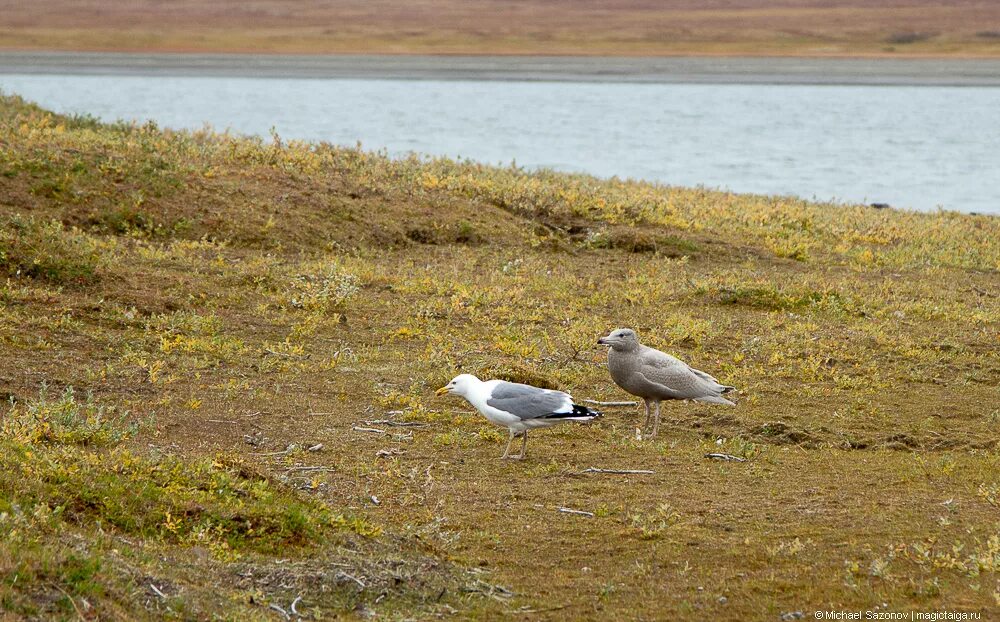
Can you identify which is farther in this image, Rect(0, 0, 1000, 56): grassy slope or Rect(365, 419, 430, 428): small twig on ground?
Rect(0, 0, 1000, 56): grassy slope

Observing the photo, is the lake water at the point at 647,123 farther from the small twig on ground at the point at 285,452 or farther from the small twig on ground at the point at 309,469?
the small twig on ground at the point at 309,469

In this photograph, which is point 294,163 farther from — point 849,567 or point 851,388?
point 849,567

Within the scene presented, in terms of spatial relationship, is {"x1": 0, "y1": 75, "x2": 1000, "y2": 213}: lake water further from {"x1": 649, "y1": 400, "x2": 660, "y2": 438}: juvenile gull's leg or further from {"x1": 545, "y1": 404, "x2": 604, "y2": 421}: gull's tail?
{"x1": 545, "y1": 404, "x2": 604, "y2": 421}: gull's tail

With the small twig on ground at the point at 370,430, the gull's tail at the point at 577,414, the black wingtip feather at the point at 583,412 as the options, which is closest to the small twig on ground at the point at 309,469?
the small twig on ground at the point at 370,430

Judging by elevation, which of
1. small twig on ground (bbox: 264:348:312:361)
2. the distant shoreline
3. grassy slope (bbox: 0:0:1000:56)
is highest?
grassy slope (bbox: 0:0:1000:56)

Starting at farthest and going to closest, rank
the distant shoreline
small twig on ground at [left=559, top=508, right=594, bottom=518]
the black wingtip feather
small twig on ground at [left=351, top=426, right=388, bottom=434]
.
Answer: the distant shoreline < small twig on ground at [left=351, top=426, right=388, bottom=434] < the black wingtip feather < small twig on ground at [left=559, top=508, right=594, bottom=518]

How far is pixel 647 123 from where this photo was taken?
53156mm

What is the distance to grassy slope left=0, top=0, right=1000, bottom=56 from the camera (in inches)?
3241

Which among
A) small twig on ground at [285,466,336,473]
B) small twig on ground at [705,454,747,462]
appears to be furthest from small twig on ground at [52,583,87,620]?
small twig on ground at [705,454,747,462]

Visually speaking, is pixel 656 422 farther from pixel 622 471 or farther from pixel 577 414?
pixel 577 414

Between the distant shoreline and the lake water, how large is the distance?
700 millimetres

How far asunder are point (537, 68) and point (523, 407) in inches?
2605

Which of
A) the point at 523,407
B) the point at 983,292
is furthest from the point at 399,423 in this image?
the point at 983,292

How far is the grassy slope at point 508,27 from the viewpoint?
8231cm
